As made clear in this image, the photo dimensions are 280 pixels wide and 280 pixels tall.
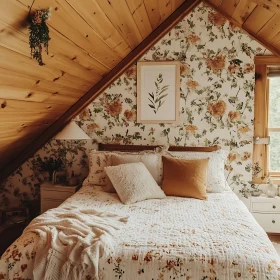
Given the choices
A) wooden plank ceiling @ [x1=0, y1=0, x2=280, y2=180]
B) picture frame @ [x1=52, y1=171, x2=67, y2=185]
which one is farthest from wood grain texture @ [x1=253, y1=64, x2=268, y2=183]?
picture frame @ [x1=52, y1=171, x2=67, y2=185]

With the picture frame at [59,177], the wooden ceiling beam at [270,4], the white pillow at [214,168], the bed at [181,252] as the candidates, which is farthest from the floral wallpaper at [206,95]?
the bed at [181,252]

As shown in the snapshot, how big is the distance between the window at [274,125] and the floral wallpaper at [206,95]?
0.23 m

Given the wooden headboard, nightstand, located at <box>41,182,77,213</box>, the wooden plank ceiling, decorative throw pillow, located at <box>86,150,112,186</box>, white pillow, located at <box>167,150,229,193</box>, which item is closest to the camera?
the wooden plank ceiling

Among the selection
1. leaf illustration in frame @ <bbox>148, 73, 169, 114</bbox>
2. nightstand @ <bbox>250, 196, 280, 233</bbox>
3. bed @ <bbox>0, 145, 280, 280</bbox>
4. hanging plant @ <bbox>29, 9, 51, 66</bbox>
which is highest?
hanging plant @ <bbox>29, 9, 51, 66</bbox>

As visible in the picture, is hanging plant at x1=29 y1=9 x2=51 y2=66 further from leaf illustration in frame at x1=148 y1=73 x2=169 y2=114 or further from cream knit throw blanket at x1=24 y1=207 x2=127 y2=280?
leaf illustration in frame at x1=148 y1=73 x2=169 y2=114

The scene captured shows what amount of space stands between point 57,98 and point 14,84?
865 mm

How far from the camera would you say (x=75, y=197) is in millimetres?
2854

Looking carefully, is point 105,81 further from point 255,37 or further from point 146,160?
point 255,37

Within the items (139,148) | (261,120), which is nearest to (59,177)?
(139,148)

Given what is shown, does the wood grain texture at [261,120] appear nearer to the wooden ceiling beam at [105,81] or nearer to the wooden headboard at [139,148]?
the wooden headboard at [139,148]

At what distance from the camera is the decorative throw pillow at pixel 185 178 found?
2.91 metres

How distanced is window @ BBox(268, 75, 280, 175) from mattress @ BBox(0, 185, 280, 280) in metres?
1.53

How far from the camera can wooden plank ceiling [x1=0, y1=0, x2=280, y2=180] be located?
6.55 ft

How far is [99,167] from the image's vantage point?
10.9 ft
